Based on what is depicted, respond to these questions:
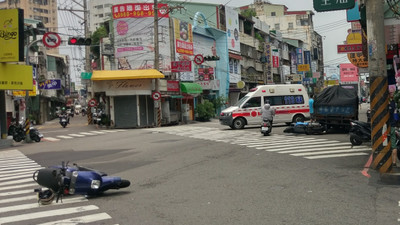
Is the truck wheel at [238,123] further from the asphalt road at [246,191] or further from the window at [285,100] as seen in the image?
the asphalt road at [246,191]

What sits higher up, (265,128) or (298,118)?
(298,118)

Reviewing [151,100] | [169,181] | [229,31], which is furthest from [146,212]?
[229,31]

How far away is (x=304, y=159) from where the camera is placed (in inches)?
462

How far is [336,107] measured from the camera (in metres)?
18.6

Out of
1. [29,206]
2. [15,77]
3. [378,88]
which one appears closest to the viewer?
[29,206]

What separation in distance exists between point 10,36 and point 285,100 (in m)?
15.7

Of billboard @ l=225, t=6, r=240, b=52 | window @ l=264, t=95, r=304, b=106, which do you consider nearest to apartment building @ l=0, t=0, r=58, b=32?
billboard @ l=225, t=6, r=240, b=52

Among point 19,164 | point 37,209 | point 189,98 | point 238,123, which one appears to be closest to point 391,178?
point 37,209

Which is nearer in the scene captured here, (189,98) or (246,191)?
(246,191)

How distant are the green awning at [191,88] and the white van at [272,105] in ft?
46.8

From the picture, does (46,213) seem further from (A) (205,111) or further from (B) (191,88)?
(A) (205,111)

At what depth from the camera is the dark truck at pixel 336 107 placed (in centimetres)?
1820

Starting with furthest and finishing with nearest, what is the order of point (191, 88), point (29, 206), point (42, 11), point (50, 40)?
1. point (42, 11)
2. point (191, 88)
3. point (50, 40)
4. point (29, 206)

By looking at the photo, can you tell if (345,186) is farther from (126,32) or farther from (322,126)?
(126,32)
